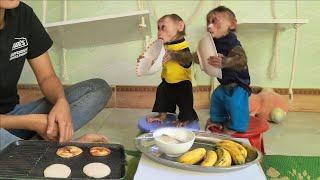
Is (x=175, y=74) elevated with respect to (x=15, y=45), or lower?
lower

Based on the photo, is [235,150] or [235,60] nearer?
[235,150]

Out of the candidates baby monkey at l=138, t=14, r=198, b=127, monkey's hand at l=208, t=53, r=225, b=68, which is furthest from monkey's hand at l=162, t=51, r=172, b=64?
monkey's hand at l=208, t=53, r=225, b=68

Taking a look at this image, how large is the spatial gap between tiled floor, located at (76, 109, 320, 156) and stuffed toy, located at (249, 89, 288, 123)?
0.15 feet

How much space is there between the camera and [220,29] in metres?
1.31

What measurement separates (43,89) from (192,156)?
645mm

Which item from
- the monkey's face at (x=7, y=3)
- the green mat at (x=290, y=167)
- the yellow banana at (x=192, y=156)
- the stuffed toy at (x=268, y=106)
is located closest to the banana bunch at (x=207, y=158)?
the yellow banana at (x=192, y=156)

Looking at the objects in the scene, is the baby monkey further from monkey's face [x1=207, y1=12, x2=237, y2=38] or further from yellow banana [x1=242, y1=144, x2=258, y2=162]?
yellow banana [x1=242, y1=144, x2=258, y2=162]

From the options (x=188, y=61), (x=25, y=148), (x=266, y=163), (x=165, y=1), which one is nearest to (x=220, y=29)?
(x=188, y=61)

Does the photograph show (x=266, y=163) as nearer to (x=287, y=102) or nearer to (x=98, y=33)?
(x=287, y=102)

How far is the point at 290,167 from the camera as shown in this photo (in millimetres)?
1270

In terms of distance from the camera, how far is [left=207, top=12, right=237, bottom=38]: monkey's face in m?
1.31

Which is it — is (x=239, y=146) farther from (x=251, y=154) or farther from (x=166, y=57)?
(x=166, y=57)

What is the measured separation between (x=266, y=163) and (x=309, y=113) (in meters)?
0.71

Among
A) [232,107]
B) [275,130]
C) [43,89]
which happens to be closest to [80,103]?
[43,89]
